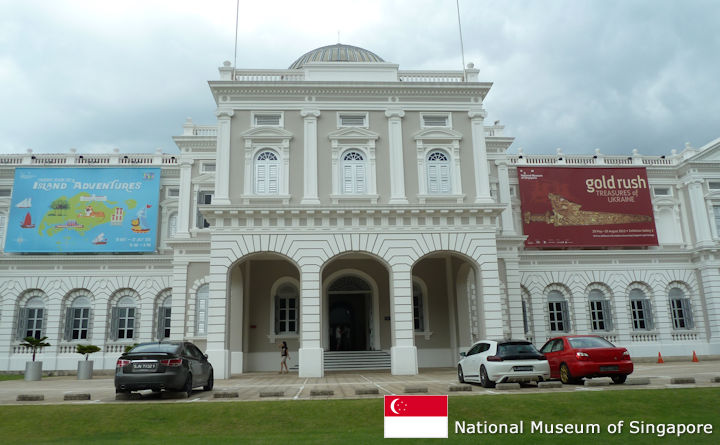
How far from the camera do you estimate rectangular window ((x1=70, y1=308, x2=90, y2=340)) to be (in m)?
31.5

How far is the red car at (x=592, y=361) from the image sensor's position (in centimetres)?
1505

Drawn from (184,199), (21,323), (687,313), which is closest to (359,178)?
(184,199)

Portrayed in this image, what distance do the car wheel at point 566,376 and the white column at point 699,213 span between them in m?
22.7

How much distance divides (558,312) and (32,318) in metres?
30.8

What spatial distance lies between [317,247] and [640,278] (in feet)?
70.7

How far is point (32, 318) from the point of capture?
103 ft

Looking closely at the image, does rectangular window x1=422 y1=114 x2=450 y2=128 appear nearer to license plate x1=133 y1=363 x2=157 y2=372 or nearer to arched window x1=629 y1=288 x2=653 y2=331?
license plate x1=133 y1=363 x2=157 y2=372

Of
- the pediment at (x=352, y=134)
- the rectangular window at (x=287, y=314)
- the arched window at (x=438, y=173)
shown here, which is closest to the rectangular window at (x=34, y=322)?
the rectangular window at (x=287, y=314)

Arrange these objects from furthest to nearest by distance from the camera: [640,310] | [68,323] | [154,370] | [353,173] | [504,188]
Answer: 1. [640,310]
2. [504,188]
3. [68,323]
4. [353,173]
5. [154,370]

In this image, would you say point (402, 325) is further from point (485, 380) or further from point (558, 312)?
point (558, 312)

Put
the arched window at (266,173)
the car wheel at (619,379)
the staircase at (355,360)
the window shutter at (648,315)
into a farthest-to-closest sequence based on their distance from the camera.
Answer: the window shutter at (648,315) < the staircase at (355,360) < the arched window at (266,173) < the car wheel at (619,379)

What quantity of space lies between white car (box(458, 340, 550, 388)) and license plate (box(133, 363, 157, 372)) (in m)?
8.72

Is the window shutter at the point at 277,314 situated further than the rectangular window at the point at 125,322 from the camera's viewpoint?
No

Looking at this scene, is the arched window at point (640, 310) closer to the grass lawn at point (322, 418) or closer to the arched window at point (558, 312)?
the arched window at point (558, 312)
